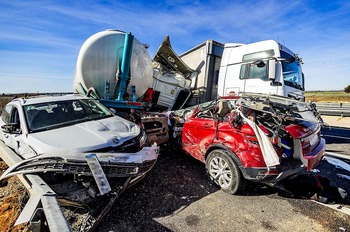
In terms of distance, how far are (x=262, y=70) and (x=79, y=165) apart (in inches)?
228

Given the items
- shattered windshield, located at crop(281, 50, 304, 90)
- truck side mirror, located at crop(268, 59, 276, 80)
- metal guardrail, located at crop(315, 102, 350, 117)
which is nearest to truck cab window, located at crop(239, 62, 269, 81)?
truck side mirror, located at crop(268, 59, 276, 80)

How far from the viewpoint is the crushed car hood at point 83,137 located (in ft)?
9.39

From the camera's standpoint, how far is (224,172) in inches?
142

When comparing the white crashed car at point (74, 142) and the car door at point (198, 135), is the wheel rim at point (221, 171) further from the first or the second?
the white crashed car at point (74, 142)

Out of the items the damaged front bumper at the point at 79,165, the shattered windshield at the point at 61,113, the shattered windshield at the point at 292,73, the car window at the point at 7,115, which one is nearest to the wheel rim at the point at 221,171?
the damaged front bumper at the point at 79,165

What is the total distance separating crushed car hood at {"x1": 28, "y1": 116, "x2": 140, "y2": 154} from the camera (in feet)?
9.39

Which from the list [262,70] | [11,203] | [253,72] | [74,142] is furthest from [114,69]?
[262,70]

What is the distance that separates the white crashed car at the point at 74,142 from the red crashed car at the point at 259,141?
3.91ft

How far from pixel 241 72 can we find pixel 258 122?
156 inches

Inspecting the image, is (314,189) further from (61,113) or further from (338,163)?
(61,113)

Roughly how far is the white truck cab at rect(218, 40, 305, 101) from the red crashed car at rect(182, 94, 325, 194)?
93.2 inches

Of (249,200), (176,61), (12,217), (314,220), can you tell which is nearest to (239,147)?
(249,200)

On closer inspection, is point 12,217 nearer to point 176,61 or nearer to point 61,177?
point 61,177

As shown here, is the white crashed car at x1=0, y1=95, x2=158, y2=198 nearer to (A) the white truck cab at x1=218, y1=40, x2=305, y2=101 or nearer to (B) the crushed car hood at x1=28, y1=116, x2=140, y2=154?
(B) the crushed car hood at x1=28, y1=116, x2=140, y2=154
